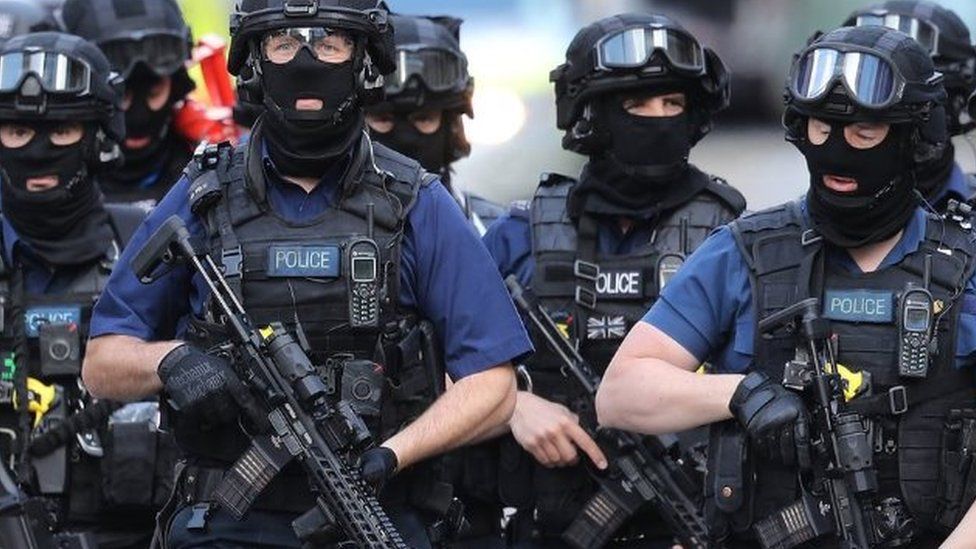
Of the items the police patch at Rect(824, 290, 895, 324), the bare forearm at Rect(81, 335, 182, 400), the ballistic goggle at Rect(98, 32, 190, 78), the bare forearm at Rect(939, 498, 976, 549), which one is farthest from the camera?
the ballistic goggle at Rect(98, 32, 190, 78)

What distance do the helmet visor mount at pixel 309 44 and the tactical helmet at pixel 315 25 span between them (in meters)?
0.02

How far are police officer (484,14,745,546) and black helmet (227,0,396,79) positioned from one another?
167cm

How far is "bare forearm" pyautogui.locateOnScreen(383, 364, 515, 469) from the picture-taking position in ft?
26.5

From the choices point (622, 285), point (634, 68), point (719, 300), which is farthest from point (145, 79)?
point (719, 300)

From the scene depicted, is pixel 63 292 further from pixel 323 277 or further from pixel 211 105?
pixel 211 105

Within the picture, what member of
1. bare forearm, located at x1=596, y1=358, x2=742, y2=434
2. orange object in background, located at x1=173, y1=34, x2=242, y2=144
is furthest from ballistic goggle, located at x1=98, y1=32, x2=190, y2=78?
bare forearm, located at x1=596, y1=358, x2=742, y2=434

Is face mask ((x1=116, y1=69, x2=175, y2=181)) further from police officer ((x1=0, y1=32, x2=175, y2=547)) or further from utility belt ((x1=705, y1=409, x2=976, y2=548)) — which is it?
utility belt ((x1=705, y1=409, x2=976, y2=548))

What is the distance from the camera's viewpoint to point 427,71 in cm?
1111

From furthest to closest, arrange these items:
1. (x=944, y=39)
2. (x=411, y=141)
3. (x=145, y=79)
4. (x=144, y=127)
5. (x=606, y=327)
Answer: (x=145, y=79)
(x=144, y=127)
(x=411, y=141)
(x=944, y=39)
(x=606, y=327)

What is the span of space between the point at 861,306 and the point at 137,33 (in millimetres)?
5033

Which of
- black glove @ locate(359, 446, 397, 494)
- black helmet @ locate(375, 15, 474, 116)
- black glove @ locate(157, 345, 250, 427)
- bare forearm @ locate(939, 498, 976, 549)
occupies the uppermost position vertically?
black glove @ locate(157, 345, 250, 427)

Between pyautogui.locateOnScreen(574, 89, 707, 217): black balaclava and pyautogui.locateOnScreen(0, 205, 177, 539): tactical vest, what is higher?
pyautogui.locateOnScreen(574, 89, 707, 217): black balaclava

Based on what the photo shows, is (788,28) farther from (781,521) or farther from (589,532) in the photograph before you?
(781,521)

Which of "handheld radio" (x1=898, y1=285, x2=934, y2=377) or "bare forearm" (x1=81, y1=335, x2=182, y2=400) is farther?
"bare forearm" (x1=81, y1=335, x2=182, y2=400)
